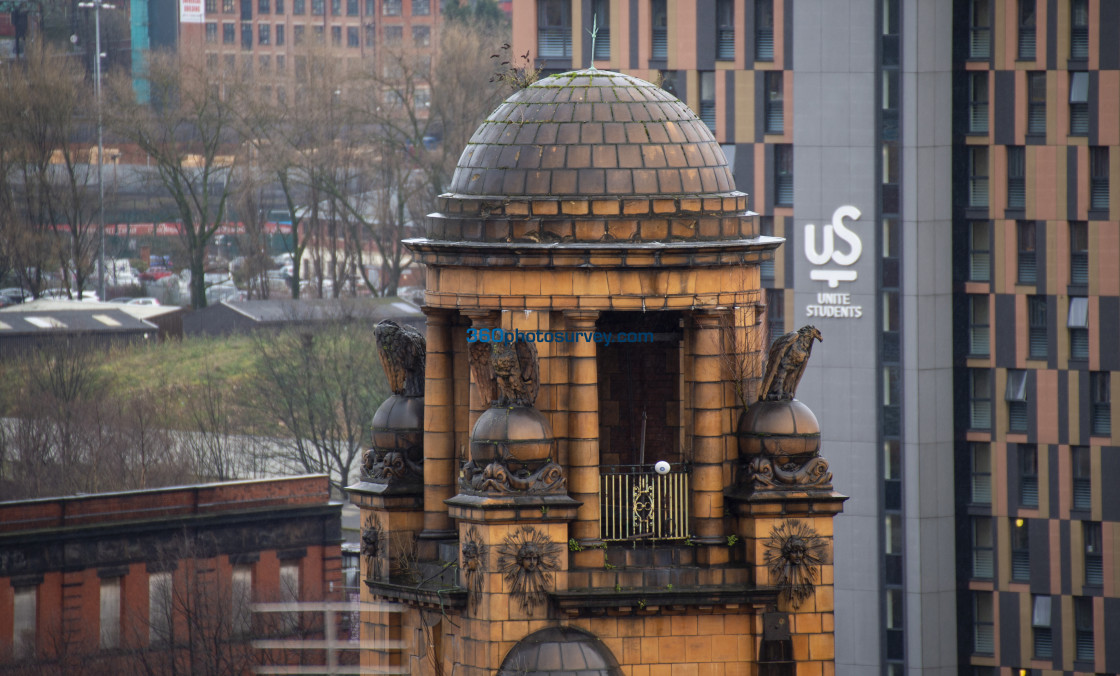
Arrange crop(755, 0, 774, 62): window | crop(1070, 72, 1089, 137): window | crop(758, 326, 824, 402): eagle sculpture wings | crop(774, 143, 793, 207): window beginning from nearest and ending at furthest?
crop(758, 326, 824, 402): eagle sculpture wings → crop(1070, 72, 1089, 137): window → crop(755, 0, 774, 62): window → crop(774, 143, 793, 207): window

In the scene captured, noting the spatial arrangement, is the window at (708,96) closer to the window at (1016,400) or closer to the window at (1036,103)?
the window at (1036,103)

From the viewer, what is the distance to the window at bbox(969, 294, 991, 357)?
4884 inches

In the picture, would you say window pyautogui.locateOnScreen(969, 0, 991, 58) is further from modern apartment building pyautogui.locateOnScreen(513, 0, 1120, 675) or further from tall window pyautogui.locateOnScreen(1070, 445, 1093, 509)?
tall window pyautogui.locateOnScreen(1070, 445, 1093, 509)

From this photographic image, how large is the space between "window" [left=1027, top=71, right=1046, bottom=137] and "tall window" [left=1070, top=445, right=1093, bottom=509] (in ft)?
49.7

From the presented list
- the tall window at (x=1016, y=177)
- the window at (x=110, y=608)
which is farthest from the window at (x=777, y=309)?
the window at (x=110, y=608)

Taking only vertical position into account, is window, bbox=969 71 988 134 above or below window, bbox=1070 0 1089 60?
below

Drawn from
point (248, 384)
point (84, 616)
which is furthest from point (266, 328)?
point (84, 616)

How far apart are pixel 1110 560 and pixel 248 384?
2960 inches

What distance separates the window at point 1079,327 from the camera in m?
121

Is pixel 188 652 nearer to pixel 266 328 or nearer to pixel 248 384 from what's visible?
pixel 248 384

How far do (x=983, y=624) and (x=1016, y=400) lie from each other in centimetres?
1119

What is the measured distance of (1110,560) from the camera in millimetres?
121062

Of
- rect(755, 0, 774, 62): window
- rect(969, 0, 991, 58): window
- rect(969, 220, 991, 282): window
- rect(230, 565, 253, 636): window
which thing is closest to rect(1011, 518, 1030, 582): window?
rect(969, 220, 991, 282): window

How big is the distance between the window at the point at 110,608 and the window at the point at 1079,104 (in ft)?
168
